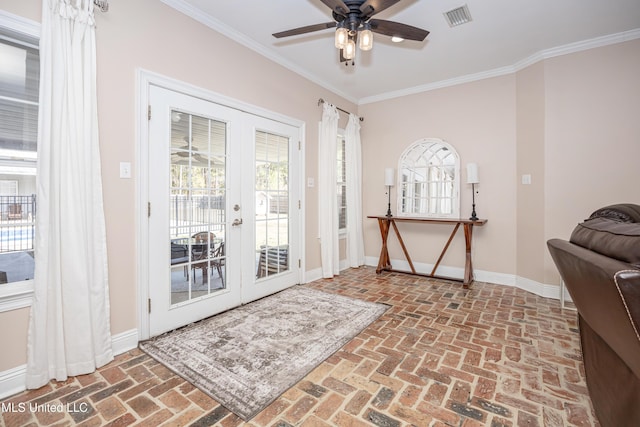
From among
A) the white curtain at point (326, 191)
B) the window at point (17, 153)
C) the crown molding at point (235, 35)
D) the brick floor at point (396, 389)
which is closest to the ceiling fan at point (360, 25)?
the crown molding at point (235, 35)

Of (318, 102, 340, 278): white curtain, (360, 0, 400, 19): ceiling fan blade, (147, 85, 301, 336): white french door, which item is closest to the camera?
(360, 0, 400, 19): ceiling fan blade

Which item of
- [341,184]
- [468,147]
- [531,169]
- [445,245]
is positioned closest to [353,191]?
[341,184]

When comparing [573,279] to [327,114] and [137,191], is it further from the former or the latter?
[327,114]

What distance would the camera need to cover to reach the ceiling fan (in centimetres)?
204

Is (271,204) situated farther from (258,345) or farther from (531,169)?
(531,169)

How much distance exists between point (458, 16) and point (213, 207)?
9.81 feet

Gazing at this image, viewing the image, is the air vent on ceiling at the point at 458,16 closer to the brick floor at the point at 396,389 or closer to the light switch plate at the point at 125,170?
the brick floor at the point at 396,389

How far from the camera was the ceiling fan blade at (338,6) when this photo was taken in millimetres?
1996

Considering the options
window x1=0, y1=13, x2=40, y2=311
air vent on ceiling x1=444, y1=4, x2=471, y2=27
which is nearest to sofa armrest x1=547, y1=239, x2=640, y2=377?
air vent on ceiling x1=444, y1=4, x2=471, y2=27

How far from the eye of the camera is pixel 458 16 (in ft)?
9.18

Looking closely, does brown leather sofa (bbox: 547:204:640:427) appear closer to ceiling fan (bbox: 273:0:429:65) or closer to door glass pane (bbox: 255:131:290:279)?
ceiling fan (bbox: 273:0:429:65)

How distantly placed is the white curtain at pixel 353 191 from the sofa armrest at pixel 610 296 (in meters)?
3.51

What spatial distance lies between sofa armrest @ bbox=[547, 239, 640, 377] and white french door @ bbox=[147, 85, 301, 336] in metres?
2.72

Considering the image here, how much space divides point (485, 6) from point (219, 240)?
331 centimetres
